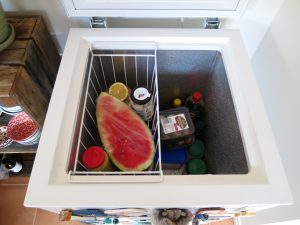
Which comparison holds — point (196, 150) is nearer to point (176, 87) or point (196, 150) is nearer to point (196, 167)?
point (196, 167)

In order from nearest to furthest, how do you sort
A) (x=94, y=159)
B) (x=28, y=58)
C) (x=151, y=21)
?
1. (x=94, y=159)
2. (x=28, y=58)
3. (x=151, y=21)

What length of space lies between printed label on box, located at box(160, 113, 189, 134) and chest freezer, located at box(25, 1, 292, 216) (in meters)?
0.05

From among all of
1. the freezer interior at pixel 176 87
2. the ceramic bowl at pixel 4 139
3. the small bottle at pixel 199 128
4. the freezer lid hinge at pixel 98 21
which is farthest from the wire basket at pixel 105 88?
the ceramic bowl at pixel 4 139

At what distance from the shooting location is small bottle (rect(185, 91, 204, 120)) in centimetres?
103

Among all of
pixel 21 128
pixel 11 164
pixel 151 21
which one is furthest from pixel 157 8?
pixel 11 164

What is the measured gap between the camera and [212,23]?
0.94 meters

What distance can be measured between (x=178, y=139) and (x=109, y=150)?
11.2 inches

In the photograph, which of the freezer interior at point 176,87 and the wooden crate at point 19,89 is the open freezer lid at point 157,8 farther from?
the wooden crate at point 19,89

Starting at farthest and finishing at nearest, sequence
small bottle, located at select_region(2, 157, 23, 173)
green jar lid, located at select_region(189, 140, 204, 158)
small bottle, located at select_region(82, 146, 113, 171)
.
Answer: small bottle, located at select_region(2, 157, 23, 173)
green jar lid, located at select_region(189, 140, 204, 158)
small bottle, located at select_region(82, 146, 113, 171)

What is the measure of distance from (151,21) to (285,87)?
1.83 feet

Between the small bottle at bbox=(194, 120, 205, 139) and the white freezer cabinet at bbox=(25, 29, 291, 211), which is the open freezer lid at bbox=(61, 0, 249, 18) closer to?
the white freezer cabinet at bbox=(25, 29, 291, 211)

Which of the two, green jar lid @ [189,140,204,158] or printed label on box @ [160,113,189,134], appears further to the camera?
green jar lid @ [189,140,204,158]

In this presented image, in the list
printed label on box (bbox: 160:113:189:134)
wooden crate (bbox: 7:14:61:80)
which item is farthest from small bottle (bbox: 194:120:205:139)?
wooden crate (bbox: 7:14:61:80)

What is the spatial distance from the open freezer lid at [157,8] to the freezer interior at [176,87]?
0.42 ft
